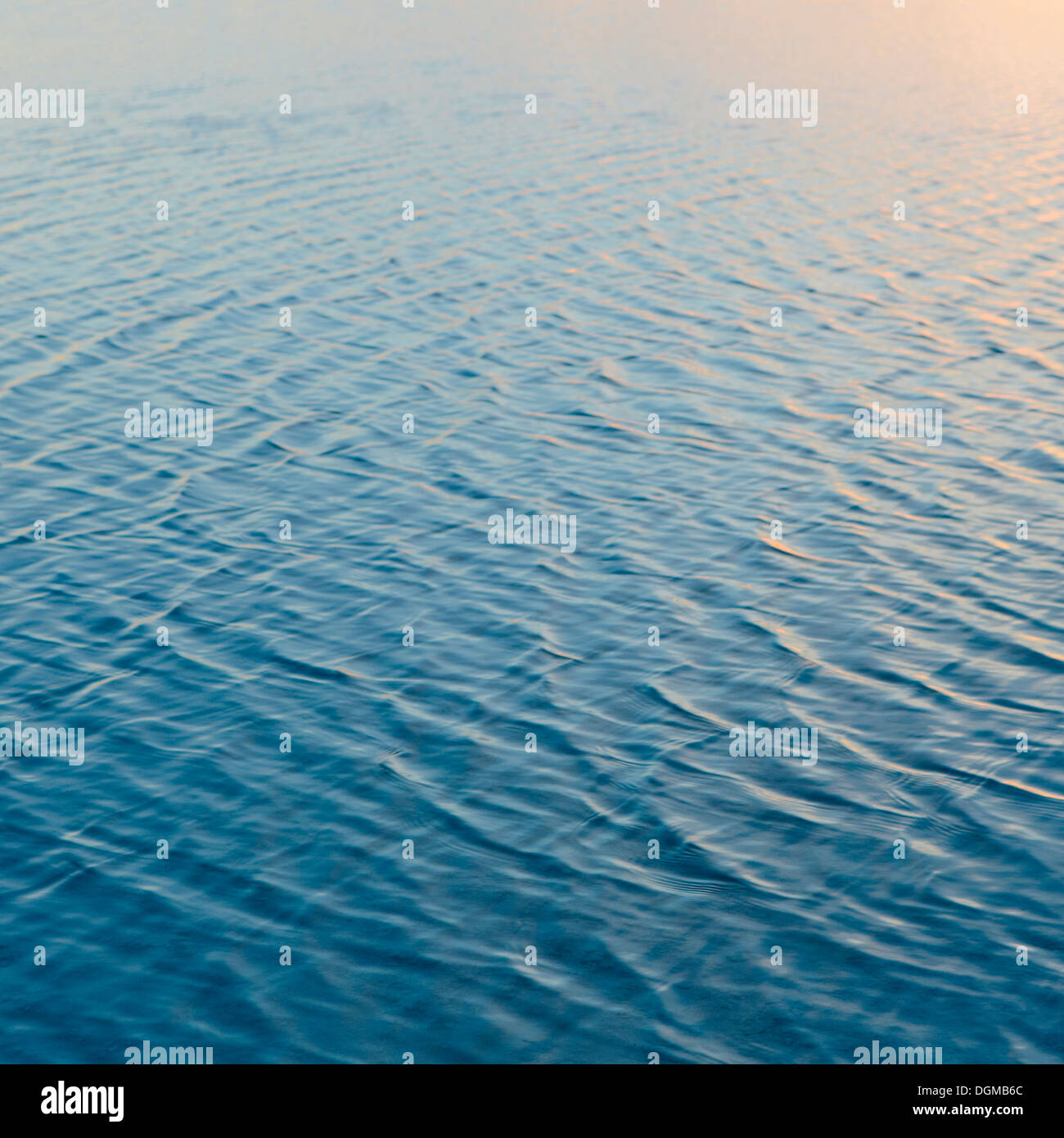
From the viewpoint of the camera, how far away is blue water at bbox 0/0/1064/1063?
656 inches

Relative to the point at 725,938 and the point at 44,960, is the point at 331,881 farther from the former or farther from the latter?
the point at 725,938

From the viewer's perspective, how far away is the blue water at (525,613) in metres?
16.7

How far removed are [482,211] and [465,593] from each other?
26767 mm

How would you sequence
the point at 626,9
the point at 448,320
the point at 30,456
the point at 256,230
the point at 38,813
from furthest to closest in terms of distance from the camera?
the point at 626,9, the point at 256,230, the point at 448,320, the point at 30,456, the point at 38,813

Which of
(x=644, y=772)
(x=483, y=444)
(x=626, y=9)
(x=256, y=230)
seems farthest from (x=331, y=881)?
(x=626, y=9)

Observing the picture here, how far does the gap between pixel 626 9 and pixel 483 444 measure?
69203 millimetres

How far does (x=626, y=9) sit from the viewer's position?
3607 inches

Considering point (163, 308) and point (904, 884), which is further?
point (163, 308)

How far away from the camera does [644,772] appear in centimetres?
2038

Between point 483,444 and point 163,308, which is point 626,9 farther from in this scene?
point 483,444

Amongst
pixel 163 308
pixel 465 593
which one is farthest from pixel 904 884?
pixel 163 308

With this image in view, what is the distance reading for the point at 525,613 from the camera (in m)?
24.8
